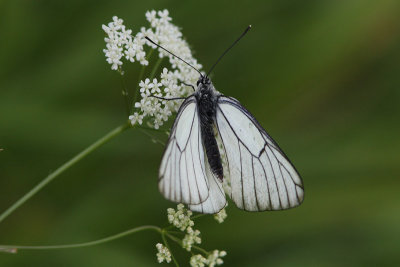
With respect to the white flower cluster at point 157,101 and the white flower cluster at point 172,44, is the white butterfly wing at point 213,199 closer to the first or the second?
the white flower cluster at point 157,101

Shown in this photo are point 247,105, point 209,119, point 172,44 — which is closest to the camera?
point 209,119

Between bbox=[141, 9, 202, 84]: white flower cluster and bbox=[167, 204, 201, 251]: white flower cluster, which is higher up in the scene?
bbox=[141, 9, 202, 84]: white flower cluster

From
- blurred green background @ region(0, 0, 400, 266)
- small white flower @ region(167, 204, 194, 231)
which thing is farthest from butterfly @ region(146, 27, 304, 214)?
blurred green background @ region(0, 0, 400, 266)

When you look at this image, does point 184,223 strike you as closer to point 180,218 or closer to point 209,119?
point 180,218

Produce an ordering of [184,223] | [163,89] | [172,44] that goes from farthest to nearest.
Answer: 1. [172,44]
2. [163,89]
3. [184,223]

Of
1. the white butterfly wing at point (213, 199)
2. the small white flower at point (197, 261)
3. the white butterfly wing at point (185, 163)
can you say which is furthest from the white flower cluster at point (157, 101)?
the small white flower at point (197, 261)

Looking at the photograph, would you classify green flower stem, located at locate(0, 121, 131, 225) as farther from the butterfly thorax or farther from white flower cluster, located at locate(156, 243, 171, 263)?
white flower cluster, located at locate(156, 243, 171, 263)

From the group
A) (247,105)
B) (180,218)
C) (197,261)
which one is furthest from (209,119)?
(247,105)
